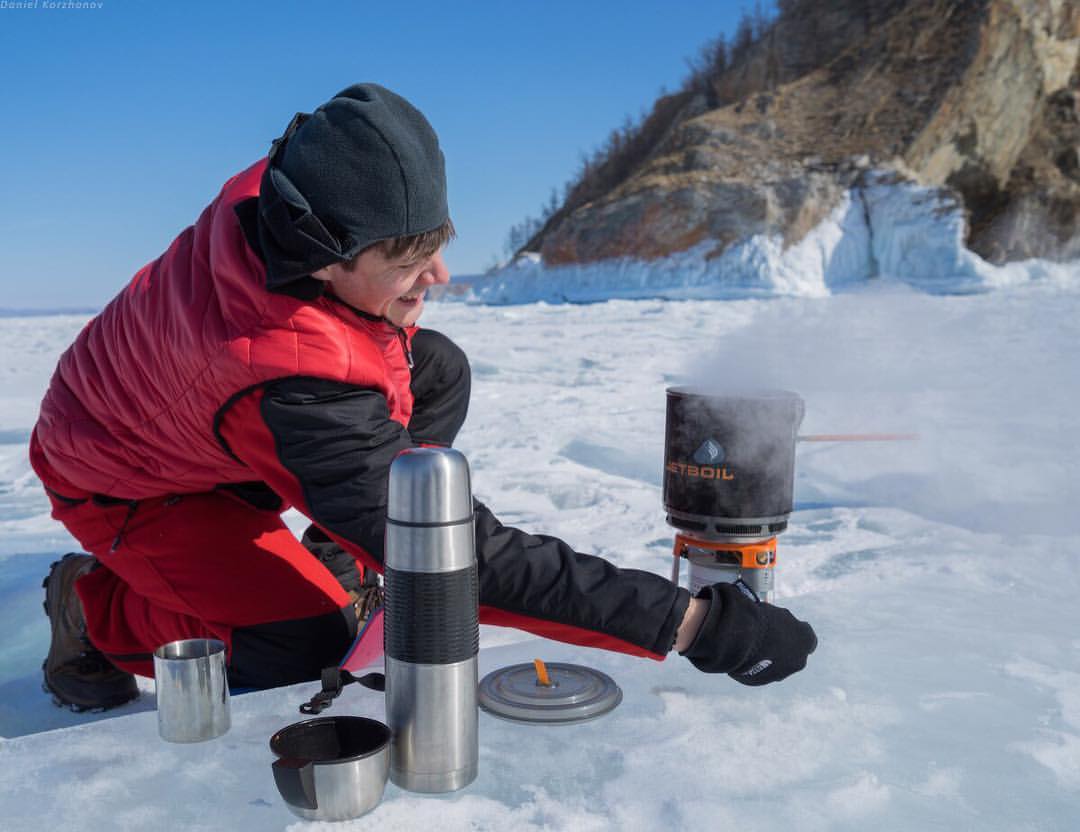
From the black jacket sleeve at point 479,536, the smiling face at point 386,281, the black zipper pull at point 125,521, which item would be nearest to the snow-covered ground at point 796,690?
the black jacket sleeve at point 479,536

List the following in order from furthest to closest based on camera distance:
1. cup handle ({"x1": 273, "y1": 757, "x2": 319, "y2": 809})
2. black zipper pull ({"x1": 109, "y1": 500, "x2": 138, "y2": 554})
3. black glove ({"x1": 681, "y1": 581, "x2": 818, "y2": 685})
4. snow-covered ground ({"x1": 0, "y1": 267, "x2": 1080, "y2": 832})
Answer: black zipper pull ({"x1": 109, "y1": 500, "x2": 138, "y2": 554}) → black glove ({"x1": 681, "y1": 581, "x2": 818, "y2": 685}) → snow-covered ground ({"x1": 0, "y1": 267, "x2": 1080, "y2": 832}) → cup handle ({"x1": 273, "y1": 757, "x2": 319, "y2": 809})

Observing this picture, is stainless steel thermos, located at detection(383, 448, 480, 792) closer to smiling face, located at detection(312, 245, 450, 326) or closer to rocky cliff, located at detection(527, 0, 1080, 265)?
smiling face, located at detection(312, 245, 450, 326)

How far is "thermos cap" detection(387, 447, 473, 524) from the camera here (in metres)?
0.82

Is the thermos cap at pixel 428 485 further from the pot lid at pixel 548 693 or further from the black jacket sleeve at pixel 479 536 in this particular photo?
the pot lid at pixel 548 693

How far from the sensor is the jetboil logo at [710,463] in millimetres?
1386

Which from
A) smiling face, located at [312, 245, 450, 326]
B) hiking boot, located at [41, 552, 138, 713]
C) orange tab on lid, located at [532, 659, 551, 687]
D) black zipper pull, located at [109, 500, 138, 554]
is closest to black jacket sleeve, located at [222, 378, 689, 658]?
orange tab on lid, located at [532, 659, 551, 687]

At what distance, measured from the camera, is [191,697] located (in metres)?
1.02

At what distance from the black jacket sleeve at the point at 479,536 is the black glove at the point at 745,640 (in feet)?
0.14

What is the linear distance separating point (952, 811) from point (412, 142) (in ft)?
3.51

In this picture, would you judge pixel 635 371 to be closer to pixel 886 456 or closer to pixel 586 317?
pixel 886 456

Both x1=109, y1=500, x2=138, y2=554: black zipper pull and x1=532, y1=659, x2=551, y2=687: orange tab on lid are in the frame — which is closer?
x1=532, y1=659, x2=551, y2=687: orange tab on lid

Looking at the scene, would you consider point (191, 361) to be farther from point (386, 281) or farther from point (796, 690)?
point (796, 690)

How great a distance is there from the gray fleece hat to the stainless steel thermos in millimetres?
450

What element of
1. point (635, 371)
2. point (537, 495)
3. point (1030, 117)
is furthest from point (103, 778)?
point (1030, 117)
